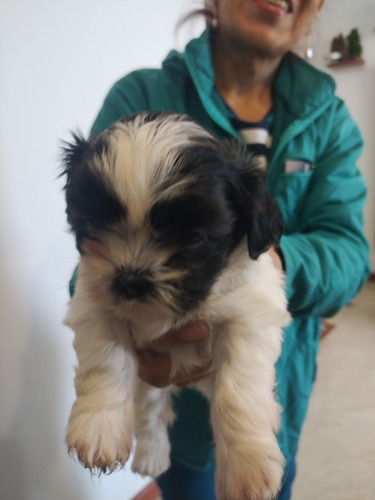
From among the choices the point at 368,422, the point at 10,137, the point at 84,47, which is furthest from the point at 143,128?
the point at 368,422

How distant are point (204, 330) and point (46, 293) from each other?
1052mm

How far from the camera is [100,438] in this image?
1014 millimetres

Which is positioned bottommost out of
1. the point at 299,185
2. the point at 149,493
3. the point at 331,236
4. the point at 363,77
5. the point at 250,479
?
Answer: the point at 149,493

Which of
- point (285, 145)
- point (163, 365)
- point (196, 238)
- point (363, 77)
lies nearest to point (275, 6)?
point (285, 145)

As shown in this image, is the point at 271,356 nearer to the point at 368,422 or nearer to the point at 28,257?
the point at 28,257

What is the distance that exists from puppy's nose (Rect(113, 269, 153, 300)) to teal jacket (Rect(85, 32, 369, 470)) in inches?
22.4

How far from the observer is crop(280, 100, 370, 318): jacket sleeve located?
1308 millimetres

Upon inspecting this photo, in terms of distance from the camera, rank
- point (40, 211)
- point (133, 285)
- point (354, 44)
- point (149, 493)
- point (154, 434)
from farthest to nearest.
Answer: point (354, 44)
point (149, 493)
point (40, 211)
point (154, 434)
point (133, 285)

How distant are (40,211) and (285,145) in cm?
108

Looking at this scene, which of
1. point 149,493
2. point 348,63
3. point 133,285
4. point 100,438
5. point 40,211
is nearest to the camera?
point 133,285

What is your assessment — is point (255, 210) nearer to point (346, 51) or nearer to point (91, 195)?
point (91, 195)

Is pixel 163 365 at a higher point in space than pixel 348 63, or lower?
higher

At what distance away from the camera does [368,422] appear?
329cm

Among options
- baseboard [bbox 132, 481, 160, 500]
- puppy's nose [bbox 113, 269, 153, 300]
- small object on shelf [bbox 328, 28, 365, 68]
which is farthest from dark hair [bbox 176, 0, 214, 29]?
small object on shelf [bbox 328, 28, 365, 68]
